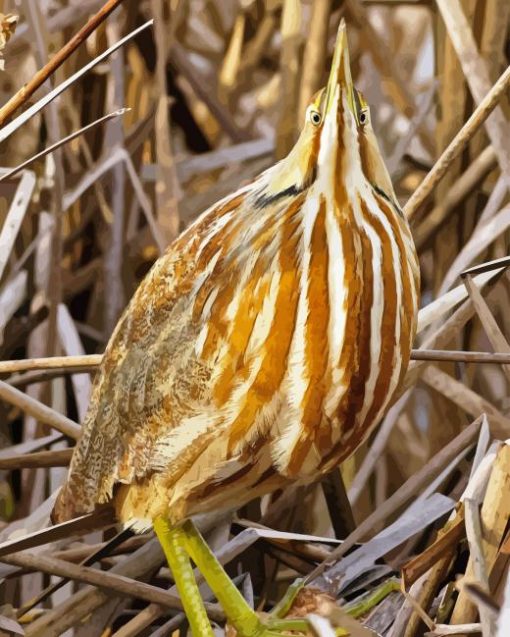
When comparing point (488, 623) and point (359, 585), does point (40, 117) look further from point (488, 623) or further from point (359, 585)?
point (488, 623)

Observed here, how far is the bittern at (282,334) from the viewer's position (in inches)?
32.2

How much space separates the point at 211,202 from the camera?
4.02 ft

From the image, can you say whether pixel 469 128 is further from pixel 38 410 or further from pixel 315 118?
pixel 38 410

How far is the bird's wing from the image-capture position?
0.84 meters

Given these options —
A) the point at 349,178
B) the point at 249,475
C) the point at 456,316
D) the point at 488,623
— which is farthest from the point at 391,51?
the point at 488,623

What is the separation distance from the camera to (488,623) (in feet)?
2.10

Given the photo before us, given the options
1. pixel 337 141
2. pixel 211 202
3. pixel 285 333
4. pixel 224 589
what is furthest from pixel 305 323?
pixel 211 202

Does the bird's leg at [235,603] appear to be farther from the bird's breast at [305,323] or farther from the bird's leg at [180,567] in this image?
the bird's breast at [305,323]

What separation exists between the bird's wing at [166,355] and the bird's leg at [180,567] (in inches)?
2.1

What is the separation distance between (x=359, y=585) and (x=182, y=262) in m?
0.30

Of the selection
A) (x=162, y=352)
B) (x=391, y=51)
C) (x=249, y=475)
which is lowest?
(x=249, y=475)

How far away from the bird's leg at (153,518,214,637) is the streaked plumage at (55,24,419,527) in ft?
0.09

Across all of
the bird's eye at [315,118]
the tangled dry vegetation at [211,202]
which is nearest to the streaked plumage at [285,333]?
the bird's eye at [315,118]

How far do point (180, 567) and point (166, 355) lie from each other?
17cm
